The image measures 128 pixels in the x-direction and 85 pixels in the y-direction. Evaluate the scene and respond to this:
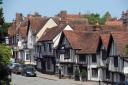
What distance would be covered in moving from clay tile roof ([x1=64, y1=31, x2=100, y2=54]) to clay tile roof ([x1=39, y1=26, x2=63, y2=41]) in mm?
5135

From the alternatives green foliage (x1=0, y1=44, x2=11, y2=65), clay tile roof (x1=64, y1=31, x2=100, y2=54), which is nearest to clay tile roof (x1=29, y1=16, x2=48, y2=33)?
clay tile roof (x1=64, y1=31, x2=100, y2=54)

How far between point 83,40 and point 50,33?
10873mm

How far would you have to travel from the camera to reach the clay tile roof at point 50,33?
8224cm

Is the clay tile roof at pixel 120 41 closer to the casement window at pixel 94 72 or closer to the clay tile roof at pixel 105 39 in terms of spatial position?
the clay tile roof at pixel 105 39

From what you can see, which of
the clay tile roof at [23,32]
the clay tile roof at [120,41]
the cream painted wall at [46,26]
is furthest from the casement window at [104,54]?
the clay tile roof at [23,32]

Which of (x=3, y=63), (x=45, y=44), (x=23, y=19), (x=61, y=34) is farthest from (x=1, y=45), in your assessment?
(x=23, y=19)

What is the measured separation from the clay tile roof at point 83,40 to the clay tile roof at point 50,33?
514cm

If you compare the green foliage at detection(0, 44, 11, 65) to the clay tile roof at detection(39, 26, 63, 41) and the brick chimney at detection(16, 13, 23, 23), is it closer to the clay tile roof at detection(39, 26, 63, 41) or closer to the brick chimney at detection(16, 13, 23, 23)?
the clay tile roof at detection(39, 26, 63, 41)

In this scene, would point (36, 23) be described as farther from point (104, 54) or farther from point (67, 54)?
point (104, 54)

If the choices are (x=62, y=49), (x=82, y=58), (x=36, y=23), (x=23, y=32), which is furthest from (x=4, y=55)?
(x=23, y=32)

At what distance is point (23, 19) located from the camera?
115m

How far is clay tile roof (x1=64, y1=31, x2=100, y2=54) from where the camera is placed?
234ft

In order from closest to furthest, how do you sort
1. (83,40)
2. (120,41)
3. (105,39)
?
(120,41) → (105,39) → (83,40)

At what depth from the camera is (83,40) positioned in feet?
250
